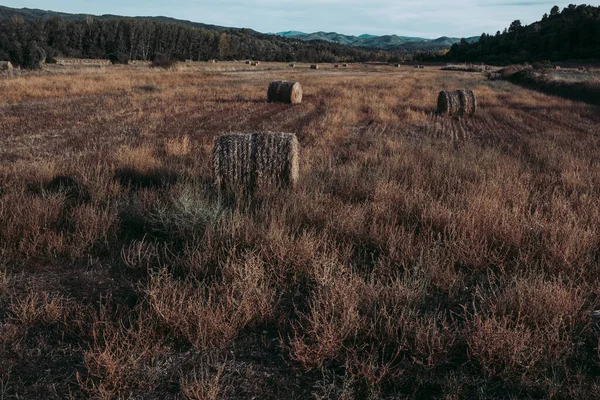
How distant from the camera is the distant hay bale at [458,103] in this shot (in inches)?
696

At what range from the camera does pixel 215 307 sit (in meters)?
3.29

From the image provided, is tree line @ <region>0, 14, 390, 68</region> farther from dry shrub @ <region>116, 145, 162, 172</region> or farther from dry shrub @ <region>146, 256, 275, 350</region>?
dry shrub @ <region>146, 256, 275, 350</region>

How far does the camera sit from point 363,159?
29.3 feet

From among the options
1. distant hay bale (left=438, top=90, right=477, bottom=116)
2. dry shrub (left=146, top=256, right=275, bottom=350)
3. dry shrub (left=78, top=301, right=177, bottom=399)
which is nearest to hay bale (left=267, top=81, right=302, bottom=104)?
distant hay bale (left=438, top=90, right=477, bottom=116)

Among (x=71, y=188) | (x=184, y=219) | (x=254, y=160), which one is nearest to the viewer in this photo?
(x=184, y=219)

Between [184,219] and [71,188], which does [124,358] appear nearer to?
[184,219]

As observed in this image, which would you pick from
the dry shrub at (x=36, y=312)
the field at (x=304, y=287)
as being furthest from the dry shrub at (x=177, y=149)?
the dry shrub at (x=36, y=312)

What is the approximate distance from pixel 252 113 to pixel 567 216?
Answer: 518 inches

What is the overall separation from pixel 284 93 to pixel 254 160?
47.1ft

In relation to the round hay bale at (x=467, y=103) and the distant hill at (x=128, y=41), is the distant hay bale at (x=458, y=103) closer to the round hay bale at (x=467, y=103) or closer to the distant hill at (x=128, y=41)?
the round hay bale at (x=467, y=103)

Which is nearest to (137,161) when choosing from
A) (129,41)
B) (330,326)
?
(330,326)

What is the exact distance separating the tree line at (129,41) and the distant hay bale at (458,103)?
6344 centimetres

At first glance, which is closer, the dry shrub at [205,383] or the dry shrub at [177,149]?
the dry shrub at [205,383]

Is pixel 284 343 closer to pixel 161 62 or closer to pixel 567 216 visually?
pixel 567 216
